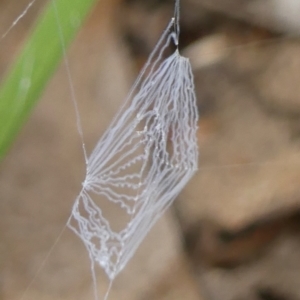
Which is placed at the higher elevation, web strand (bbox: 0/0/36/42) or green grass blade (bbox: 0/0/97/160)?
web strand (bbox: 0/0/36/42)

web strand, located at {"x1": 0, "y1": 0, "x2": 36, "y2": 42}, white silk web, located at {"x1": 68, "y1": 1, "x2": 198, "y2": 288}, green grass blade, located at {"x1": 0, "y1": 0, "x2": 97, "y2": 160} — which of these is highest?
web strand, located at {"x1": 0, "y1": 0, "x2": 36, "y2": 42}

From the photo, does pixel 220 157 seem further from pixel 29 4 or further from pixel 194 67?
pixel 29 4

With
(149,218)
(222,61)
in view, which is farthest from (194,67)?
(149,218)

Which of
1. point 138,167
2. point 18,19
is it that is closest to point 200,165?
point 138,167

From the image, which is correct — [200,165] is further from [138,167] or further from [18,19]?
[18,19]

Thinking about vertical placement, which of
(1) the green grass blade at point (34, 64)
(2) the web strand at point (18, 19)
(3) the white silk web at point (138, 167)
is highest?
(2) the web strand at point (18, 19)

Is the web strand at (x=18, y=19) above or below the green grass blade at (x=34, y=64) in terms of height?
above
